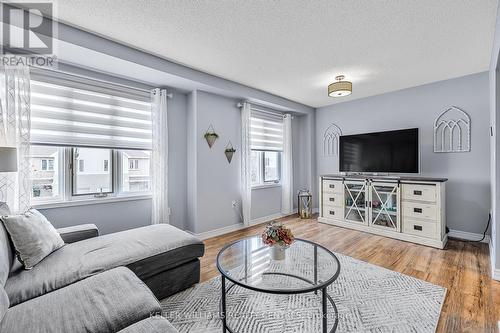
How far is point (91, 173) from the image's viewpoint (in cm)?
283

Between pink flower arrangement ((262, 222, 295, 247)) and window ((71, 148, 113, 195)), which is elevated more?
window ((71, 148, 113, 195))

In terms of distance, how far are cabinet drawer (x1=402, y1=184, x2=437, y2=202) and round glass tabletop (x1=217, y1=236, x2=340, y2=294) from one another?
208 cm

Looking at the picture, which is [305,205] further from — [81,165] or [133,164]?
[81,165]

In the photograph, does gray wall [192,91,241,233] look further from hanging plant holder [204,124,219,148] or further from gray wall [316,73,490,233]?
gray wall [316,73,490,233]

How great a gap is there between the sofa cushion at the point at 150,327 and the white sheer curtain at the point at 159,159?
85.1 inches

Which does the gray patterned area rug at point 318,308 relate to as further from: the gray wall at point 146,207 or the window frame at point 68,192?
the window frame at point 68,192

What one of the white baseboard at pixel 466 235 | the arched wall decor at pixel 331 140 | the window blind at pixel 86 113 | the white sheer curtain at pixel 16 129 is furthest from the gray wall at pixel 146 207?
the white baseboard at pixel 466 235

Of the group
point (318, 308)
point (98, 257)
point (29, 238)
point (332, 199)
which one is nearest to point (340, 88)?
point (332, 199)

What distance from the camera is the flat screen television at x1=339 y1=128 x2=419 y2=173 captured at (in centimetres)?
346

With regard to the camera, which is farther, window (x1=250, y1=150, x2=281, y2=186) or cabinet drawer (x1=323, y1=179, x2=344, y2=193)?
window (x1=250, y1=150, x2=281, y2=186)

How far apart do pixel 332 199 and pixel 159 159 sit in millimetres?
3042

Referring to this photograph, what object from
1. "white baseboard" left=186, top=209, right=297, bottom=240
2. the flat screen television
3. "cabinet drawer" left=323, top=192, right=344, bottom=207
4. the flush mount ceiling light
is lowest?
"white baseboard" left=186, top=209, right=297, bottom=240

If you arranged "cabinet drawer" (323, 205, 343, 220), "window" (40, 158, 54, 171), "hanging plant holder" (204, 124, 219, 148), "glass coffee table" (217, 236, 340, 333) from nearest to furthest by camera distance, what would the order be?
"glass coffee table" (217, 236, 340, 333)
"window" (40, 158, 54, 171)
"hanging plant holder" (204, 124, 219, 148)
"cabinet drawer" (323, 205, 343, 220)

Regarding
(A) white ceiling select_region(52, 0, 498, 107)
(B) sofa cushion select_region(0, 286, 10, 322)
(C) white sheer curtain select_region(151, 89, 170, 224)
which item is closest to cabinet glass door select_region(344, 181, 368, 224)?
(A) white ceiling select_region(52, 0, 498, 107)
